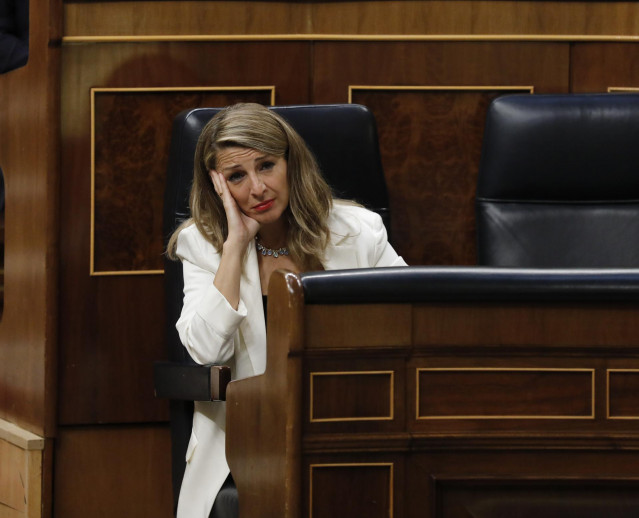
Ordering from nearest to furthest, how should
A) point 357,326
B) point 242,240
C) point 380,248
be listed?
point 357,326 → point 242,240 → point 380,248

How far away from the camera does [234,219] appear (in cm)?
153

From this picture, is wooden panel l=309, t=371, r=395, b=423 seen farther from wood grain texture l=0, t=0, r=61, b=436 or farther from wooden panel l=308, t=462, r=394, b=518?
wood grain texture l=0, t=0, r=61, b=436

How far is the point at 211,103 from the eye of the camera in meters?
1.83

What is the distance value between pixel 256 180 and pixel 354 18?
47 cm

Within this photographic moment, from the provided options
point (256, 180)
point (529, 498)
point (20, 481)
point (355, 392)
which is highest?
point (256, 180)

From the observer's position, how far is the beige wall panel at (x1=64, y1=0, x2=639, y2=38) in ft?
5.92

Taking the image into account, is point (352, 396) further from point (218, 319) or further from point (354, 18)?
point (354, 18)

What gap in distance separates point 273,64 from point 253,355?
0.59 m

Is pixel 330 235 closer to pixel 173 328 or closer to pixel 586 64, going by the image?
pixel 173 328

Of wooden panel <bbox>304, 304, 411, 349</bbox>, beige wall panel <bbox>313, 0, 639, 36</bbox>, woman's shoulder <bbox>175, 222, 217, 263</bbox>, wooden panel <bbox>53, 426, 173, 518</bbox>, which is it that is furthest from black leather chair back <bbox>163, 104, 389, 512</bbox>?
wooden panel <bbox>304, 304, 411, 349</bbox>

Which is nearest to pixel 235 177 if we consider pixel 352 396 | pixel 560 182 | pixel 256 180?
pixel 256 180

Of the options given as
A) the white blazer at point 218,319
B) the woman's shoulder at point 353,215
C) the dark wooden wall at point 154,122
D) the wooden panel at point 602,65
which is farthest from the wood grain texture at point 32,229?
the wooden panel at point 602,65

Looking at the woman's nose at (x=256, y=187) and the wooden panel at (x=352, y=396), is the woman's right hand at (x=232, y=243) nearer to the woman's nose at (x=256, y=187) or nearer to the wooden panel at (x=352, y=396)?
the woman's nose at (x=256, y=187)

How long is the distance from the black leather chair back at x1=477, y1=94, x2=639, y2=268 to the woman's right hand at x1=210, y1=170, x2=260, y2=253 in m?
0.40
